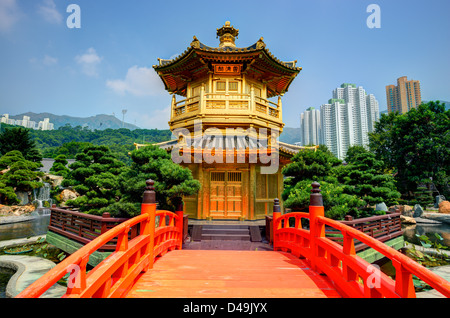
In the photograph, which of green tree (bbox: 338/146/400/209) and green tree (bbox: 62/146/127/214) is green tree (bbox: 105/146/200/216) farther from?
green tree (bbox: 338/146/400/209)

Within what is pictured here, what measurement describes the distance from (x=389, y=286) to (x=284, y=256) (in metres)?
2.98

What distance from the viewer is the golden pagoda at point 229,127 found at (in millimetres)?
9906

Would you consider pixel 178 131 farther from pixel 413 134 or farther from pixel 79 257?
pixel 413 134

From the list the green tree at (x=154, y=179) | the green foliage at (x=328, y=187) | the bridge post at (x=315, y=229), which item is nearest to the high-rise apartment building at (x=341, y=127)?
the green foliage at (x=328, y=187)

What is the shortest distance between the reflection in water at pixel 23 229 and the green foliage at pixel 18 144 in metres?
14.7

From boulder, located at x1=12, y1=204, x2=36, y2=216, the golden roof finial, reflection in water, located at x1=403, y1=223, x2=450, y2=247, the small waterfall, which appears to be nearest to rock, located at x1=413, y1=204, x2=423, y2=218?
reflection in water, located at x1=403, y1=223, x2=450, y2=247

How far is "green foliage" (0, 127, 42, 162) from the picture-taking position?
2766cm

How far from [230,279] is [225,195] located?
266 inches

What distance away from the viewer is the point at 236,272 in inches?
144

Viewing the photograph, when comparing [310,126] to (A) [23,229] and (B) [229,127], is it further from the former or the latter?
(A) [23,229]

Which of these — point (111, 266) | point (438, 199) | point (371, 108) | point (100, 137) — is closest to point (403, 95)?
point (371, 108)

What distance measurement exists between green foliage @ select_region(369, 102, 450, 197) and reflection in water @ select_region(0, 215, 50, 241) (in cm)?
3157

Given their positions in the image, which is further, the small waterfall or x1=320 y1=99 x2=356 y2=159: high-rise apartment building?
x1=320 y1=99 x2=356 y2=159: high-rise apartment building

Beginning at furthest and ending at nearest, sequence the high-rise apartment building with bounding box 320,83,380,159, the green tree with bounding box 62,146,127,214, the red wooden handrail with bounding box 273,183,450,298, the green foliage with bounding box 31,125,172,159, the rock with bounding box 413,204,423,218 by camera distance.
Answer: the green foliage with bounding box 31,125,172,159 < the high-rise apartment building with bounding box 320,83,380,159 < the rock with bounding box 413,204,423,218 < the green tree with bounding box 62,146,127,214 < the red wooden handrail with bounding box 273,183,450,298
